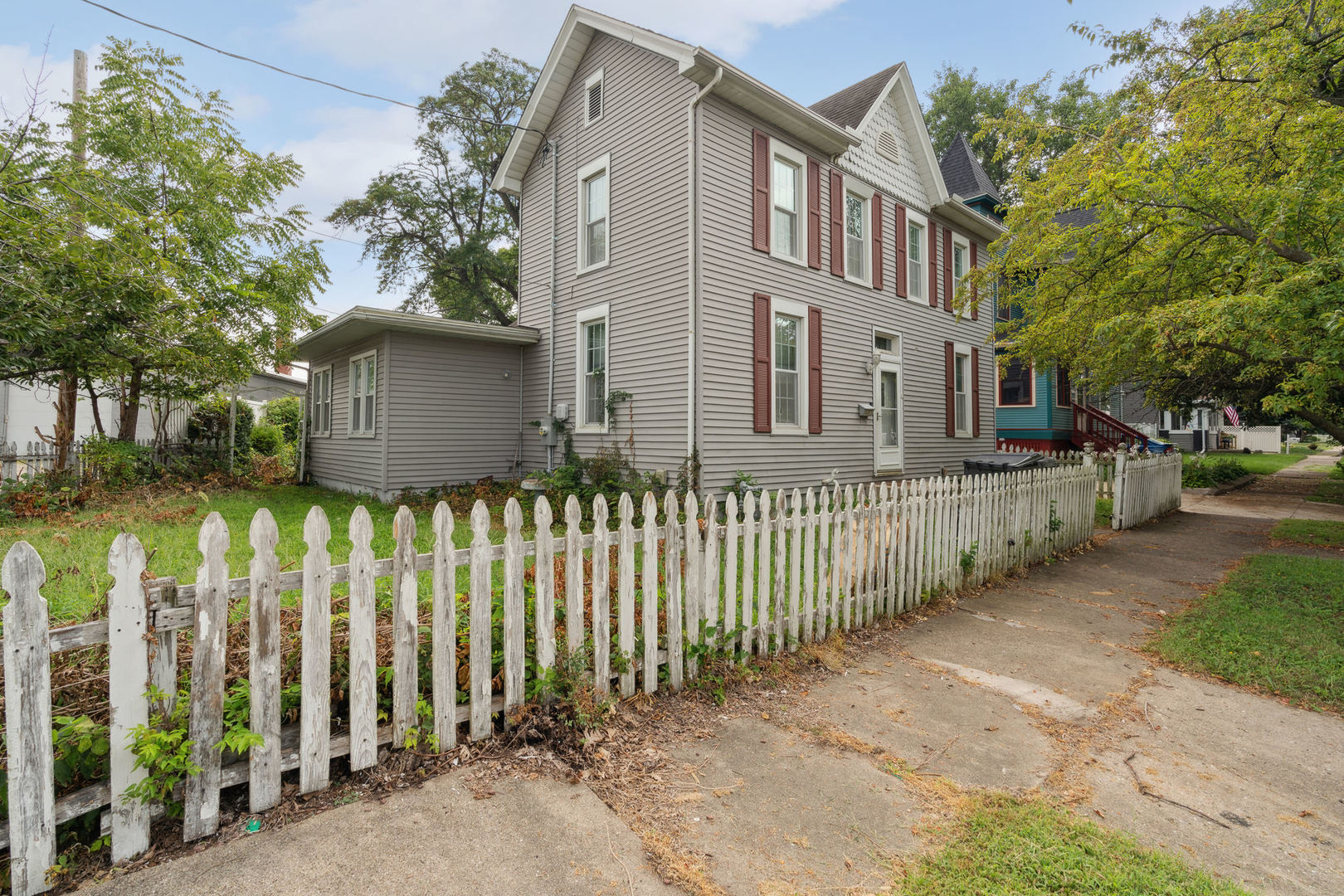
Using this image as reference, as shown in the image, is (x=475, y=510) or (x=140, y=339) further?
(x=140, y=339)

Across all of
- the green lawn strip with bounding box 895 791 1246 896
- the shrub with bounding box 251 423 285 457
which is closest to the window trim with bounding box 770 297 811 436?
the green lawn strip with bounding box 895 791 1246 896

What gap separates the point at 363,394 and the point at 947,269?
1340cm

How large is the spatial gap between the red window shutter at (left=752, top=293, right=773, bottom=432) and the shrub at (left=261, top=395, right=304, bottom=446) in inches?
720

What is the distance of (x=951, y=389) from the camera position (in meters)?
14.1

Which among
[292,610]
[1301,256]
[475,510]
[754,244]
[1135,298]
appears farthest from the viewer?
[754,244]

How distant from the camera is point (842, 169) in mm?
11391

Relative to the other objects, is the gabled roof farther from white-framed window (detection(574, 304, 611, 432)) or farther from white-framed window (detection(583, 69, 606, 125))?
white-framed window (detection(574, 304, 611, 432))

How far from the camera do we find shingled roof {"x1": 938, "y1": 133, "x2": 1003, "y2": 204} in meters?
16.7

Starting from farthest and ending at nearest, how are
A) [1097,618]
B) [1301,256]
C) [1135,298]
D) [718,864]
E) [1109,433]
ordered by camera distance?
[1109,433] → [1135,298] → [1301,256] → [1097,618] → [718,864]

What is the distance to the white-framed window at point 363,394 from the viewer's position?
1163 cm

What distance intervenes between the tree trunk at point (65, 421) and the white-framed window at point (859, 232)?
13.8 metres

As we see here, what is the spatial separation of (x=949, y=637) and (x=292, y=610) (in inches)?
180

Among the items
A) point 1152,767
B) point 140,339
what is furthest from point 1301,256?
point 140,339

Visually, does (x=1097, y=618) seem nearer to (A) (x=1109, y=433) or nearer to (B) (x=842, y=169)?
(B) (x=842, y=169)
